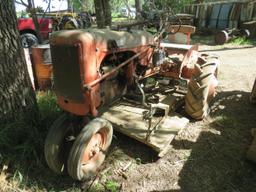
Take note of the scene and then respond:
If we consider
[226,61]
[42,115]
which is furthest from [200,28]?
[42,115]

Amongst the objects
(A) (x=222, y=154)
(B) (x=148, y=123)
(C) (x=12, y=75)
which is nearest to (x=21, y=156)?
(C) (x=12, y=75)

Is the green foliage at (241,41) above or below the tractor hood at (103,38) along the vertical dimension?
below

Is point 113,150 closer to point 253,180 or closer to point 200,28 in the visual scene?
point 253,180

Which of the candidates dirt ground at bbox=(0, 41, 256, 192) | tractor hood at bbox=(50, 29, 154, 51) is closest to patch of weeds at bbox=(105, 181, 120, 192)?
dirt ground at bbox=(0, 41, 256, 192)

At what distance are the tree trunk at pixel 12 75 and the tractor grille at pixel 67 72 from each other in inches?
21.7

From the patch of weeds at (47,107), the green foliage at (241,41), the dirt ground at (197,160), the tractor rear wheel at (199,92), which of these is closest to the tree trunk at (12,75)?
the patch of weeds at (47,107)

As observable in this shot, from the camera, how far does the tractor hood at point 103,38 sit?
7.48 ft

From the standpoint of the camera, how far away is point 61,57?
238 centimetres

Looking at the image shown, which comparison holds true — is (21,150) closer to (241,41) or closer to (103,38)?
(103,38)

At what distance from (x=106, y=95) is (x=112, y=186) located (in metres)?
0.91

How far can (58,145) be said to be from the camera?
8.18ft

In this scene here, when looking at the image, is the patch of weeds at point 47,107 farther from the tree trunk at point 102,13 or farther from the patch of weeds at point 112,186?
the tree trunk at point 102,13

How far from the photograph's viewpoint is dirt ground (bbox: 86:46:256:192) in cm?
249

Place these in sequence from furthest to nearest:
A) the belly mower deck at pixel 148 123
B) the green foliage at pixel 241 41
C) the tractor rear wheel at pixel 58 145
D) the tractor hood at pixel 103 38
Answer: the green foliage at pixel 241 41, the belly mower deck at pixel 148 123, the tractor rear wheel at pixel 58 145, the tractor hood at pixel 103 38
